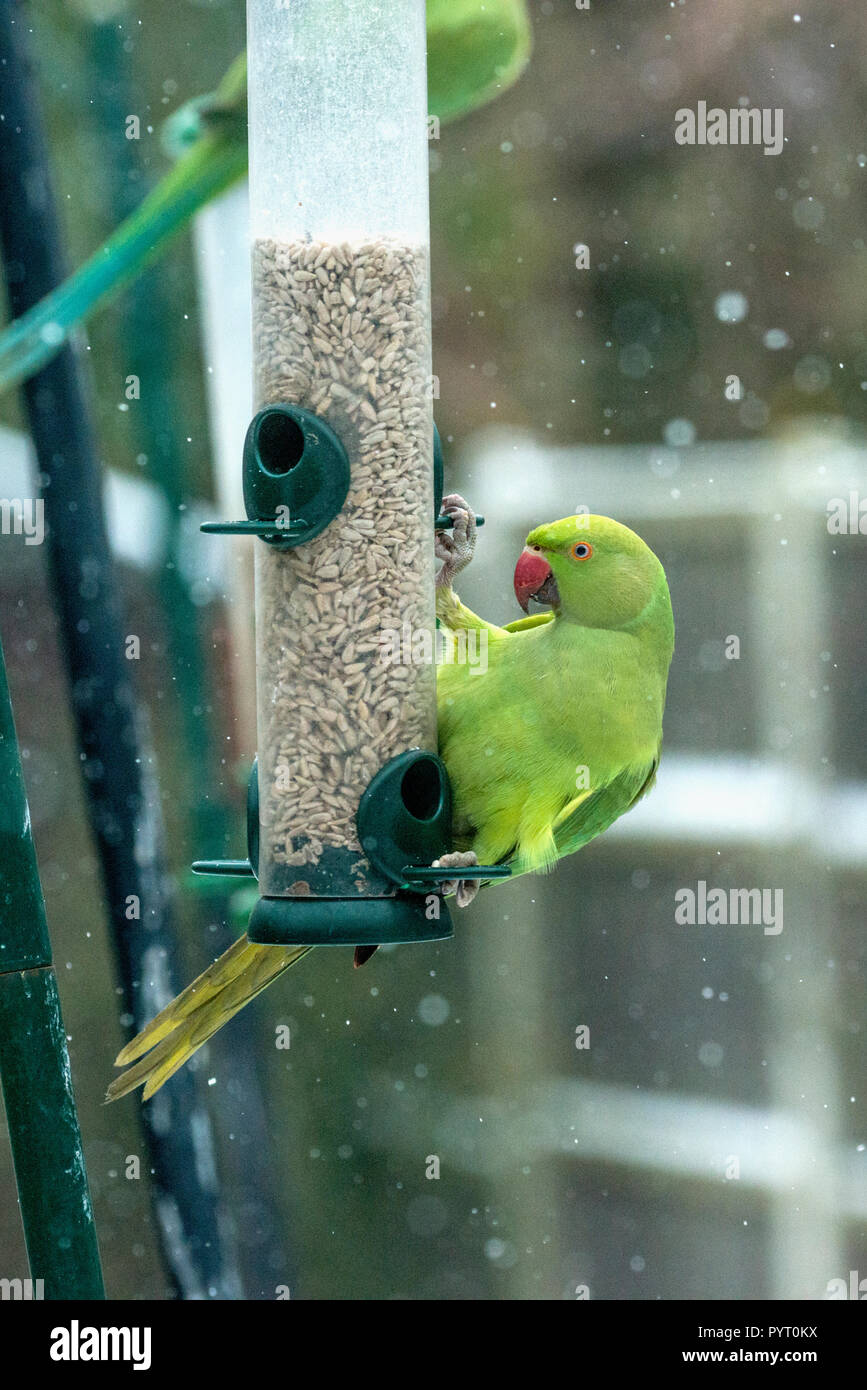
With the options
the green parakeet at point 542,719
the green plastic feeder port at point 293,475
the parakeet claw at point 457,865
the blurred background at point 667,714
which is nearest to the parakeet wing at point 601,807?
the green parakeet at point 542,719

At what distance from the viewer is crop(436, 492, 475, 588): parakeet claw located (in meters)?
2.60

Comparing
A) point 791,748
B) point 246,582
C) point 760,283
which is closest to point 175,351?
point 246,582

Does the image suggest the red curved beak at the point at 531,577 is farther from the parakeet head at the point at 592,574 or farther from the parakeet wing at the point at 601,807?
the parakeet wing at the point at 601,807

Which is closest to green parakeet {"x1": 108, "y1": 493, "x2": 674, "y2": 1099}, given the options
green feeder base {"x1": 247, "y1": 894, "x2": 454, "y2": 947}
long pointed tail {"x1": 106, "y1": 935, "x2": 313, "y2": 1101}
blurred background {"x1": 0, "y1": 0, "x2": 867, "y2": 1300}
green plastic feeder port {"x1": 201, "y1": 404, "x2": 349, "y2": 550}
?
long pointed tail {"x1": 106, "y1": 935, "x2": 313, "y2": 1101}

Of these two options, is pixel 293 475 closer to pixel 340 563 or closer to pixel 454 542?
pixel 340 563

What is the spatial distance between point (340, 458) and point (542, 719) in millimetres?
553

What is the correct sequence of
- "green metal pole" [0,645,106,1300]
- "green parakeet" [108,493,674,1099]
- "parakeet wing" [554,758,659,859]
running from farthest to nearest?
1. "parakeet wing" [554,758,659,859]
2. "green parakeet" [108,493,674,1099]
3. "green metal pole" [0,645,106,1300]

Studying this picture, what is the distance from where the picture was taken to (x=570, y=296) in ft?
20.6

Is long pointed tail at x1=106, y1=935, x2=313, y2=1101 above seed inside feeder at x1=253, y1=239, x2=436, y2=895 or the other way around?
the other way around

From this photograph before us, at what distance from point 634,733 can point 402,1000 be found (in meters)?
3.45

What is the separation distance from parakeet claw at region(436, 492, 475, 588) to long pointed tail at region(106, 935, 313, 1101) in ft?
2.33

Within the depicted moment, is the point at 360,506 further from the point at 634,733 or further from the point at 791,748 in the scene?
the point at 791,748

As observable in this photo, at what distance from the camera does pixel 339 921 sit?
2.24m

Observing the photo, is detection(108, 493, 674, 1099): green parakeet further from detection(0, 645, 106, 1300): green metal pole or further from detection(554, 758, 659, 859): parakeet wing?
detection(0, 645, 106, 1300): green metal pole
